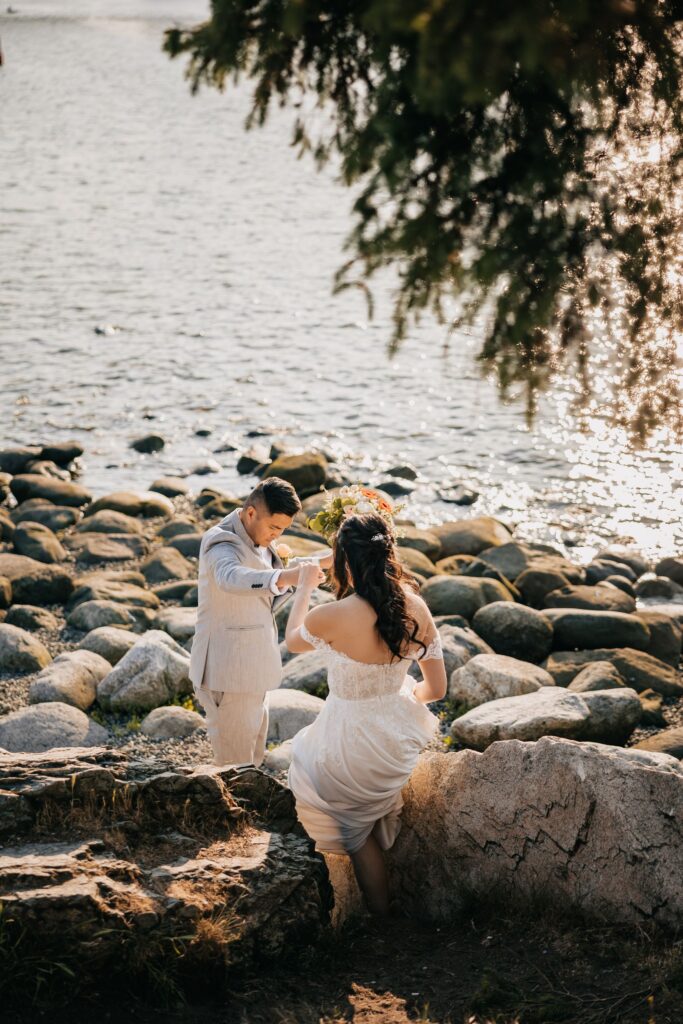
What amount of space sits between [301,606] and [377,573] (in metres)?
0.67

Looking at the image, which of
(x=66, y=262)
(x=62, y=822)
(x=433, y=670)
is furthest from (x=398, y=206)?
(x=66, y=262)

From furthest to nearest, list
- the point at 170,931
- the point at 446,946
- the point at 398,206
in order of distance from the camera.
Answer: the point at 446,946 → the point at 398,206 → the point at 170,931

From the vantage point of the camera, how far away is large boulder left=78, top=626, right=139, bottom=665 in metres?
11.9

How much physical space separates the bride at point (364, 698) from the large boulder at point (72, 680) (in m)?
4.84

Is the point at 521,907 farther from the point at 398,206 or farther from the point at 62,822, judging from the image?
the point at 398,206

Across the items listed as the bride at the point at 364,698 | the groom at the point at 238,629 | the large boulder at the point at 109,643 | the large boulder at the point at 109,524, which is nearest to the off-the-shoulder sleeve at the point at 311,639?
the bride at the point at 364,698

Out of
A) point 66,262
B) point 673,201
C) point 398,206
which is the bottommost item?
point 66,262

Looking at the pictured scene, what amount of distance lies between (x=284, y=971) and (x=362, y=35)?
15.0 feet

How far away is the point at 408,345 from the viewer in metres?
28.6

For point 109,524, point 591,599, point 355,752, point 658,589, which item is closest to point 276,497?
point 355,752

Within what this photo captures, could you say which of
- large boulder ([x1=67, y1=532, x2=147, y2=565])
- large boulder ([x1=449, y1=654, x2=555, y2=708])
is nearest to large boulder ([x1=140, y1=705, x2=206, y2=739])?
large boulder ([x1=449, y1=654, x2=555, y2=708])

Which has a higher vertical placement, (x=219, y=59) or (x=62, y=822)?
(x=219, y=59)

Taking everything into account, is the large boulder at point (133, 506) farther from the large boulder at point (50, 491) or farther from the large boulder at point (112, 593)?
the large boulder at point (112, 593)

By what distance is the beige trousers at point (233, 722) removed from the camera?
23.7ft
